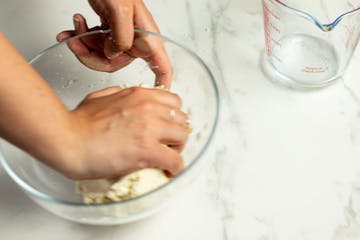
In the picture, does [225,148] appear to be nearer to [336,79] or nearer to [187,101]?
[187,101]

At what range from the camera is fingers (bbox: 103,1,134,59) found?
2.52 ft

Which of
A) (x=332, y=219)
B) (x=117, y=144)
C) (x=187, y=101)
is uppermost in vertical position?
(x=117, y=144)

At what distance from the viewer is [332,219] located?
0.71m

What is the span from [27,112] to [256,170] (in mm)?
332

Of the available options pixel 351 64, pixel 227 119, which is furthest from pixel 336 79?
pixel 227 119

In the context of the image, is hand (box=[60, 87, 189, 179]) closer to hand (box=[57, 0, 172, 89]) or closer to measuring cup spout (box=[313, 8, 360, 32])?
hand (box=[57, 0, 172, 89])

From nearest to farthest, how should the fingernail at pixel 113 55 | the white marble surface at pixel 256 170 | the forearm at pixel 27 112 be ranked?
the forearm at pixel 27 112
the white marble surface at pixel 256 170
the fingernail at pixel 113 55

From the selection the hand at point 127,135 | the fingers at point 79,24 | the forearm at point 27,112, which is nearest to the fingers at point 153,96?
the hand at point 127,135

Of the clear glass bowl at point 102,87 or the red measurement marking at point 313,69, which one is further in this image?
the red measurement marking at point 313,69

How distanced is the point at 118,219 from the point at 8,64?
227 mm

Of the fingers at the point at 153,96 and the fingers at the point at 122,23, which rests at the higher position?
the fingers at the point at 122,23

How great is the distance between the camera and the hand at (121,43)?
77 cm

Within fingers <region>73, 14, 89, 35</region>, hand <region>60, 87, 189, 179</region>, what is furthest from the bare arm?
fingers <region>73, 14, 89, 35</region>

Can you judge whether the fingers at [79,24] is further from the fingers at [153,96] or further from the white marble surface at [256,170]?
the fingers at [153,96]
